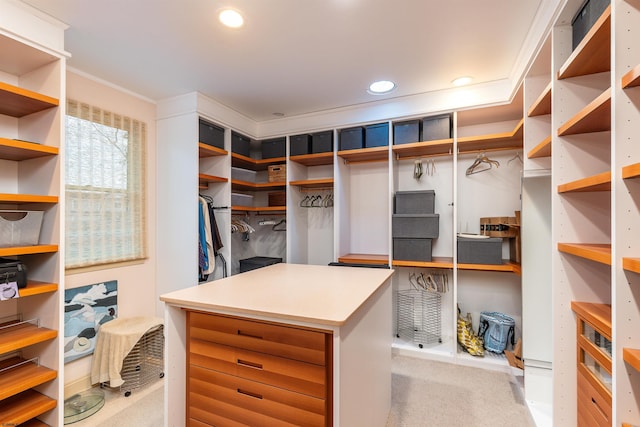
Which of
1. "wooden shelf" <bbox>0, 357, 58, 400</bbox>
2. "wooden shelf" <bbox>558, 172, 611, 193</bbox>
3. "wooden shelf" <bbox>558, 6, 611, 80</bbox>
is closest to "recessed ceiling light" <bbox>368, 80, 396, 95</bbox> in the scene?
"wooden shelf" <bbox>558, 6, 611, 80</bbox>

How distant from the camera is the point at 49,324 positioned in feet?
5.87

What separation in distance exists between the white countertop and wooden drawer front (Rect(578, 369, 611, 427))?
0.99m

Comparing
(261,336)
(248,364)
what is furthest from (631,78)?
(248,364)

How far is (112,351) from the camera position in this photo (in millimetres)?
2203

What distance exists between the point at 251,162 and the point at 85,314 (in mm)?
2174

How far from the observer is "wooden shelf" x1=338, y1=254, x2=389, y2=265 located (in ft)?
9.98

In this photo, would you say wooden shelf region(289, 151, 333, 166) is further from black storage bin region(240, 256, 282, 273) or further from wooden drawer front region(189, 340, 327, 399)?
wooden drawer front region(189, 340, 327, 399)

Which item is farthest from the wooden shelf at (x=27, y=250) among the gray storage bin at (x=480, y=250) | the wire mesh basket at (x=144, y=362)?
the gray storage bin at (x=480, y=250)

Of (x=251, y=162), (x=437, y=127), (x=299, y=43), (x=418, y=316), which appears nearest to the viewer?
(x=299, y=43)

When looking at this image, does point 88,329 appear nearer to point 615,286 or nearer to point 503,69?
point 615,286

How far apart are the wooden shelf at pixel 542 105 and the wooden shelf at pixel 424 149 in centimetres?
80

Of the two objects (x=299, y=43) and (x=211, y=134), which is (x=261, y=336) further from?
(x=211, y=134)

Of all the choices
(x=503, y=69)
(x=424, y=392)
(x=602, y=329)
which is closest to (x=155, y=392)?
(x=424, y=392)

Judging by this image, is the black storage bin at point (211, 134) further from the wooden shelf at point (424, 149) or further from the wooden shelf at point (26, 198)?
the wooden shelf at point (424, 149)
